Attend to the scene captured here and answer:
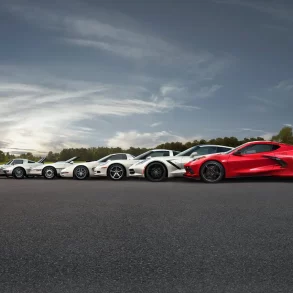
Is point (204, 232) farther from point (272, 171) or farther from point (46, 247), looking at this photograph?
point (272, 171)

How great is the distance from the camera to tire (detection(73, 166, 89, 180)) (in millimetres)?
17812

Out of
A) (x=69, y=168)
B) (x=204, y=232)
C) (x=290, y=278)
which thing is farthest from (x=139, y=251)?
(x=69, y=168)

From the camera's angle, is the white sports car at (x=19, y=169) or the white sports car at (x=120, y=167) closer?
the white sports car at (x=120, y=167)

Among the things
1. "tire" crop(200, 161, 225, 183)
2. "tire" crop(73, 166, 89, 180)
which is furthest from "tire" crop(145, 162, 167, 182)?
"tire" crop(73, 166, 89, 180)

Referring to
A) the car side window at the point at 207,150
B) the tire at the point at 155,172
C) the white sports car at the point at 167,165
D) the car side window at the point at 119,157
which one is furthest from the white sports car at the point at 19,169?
the car side window at the point at 207,150

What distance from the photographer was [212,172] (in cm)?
1352

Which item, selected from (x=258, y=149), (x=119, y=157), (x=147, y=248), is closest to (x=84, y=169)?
(x=119, y=157)

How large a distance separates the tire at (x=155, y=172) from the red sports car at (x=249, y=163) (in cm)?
152

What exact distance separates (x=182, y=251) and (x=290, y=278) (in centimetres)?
120

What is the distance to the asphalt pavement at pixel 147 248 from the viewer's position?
124 inches

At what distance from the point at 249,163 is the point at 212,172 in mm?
1346

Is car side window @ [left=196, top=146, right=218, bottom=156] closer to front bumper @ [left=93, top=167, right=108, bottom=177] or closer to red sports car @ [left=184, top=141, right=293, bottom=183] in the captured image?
red sports car @ [left=184, top=141, right=293, bottom=183]

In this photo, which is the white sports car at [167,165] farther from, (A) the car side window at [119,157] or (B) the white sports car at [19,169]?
(B) the white sports car at [19,169]

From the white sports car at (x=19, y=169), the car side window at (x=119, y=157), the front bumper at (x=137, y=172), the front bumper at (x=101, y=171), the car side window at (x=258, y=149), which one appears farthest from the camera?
the white sports car at (x=19, y=169)
